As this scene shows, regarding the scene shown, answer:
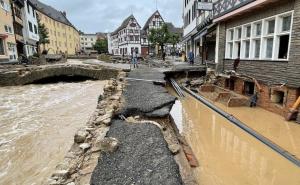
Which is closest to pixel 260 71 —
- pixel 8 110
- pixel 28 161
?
pixel 28 161

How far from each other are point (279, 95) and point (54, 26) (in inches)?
2115

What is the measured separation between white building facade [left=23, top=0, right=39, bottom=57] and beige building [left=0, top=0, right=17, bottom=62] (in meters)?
5.81

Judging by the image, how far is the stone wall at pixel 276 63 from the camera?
7.68 meters

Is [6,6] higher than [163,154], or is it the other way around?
[6,6]

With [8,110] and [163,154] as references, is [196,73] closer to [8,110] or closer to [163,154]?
[8,110]

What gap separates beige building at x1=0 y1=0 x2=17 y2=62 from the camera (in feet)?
68.7

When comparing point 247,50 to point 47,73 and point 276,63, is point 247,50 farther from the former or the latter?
point 47,73

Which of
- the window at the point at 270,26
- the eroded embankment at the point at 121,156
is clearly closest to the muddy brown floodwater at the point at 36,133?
the eroded embankment at the point at 121,156

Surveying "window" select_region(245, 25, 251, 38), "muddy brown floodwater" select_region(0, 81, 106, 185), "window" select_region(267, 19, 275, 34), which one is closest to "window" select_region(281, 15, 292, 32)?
"window" select_region(267, 19, 275, 34)

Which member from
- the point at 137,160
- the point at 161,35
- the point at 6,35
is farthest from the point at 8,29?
the point at 137,160

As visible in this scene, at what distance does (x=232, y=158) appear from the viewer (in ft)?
18.9

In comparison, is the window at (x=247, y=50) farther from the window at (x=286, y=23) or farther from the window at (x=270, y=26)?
the window at (x=286, y=23)

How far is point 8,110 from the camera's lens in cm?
1130

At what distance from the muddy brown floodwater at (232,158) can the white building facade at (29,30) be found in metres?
28.8
